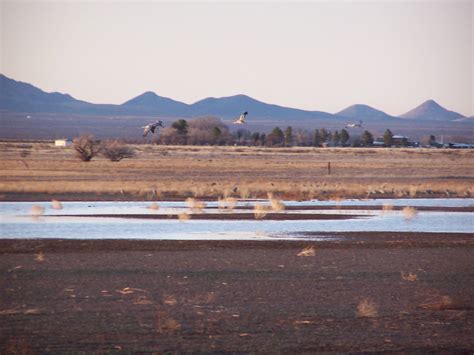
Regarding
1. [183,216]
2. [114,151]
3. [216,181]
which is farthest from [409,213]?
[114,151]

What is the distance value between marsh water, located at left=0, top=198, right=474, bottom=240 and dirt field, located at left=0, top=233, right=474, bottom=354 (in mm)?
2322

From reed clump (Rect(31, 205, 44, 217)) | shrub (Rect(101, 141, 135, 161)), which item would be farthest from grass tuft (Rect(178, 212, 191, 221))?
shrub (Rect(101, 141, 135, 161))

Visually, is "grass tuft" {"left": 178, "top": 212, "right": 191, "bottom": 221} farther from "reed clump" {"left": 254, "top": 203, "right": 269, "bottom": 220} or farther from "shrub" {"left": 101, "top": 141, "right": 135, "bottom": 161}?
"shrub" {"left": 101, "top": 141, "right": 135, "bottom": 161}

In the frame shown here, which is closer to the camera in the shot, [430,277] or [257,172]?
[430,277]

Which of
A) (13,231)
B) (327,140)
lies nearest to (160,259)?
(13,231)

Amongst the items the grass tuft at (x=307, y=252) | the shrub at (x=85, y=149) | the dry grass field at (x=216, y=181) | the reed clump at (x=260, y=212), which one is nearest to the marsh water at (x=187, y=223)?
the reed clump at (x=260, y=212)

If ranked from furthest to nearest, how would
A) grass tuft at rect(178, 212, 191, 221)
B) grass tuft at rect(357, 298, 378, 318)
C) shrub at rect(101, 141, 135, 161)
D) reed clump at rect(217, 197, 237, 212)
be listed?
shrub at rect(101, 141, 135, 161)
reed clump at rect(217, 197, 237, 212)
grass tuft at rect(178, 212, 191, 221)
grass tuft at rect(357, 298, 378, 318)

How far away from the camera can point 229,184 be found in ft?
157

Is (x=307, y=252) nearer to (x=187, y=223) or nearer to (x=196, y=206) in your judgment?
(x=187, y=223)

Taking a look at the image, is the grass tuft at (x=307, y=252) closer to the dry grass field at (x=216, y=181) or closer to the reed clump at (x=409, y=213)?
the reed clump at (x=409, y=213)

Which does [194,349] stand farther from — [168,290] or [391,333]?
[168,290]

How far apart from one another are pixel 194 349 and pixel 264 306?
308 cm

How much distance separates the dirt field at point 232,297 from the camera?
11.9 metres

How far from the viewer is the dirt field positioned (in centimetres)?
1195
